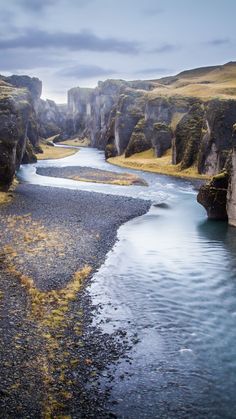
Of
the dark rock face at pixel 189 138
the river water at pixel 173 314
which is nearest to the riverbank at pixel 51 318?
the river water at pixel 173 314

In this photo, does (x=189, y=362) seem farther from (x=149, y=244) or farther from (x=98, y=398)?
(x=149, y=244)

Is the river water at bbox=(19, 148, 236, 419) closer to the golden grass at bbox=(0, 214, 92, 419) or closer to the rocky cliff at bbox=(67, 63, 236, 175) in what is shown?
the golden grass at bbox=(0, 214, 92, 419)

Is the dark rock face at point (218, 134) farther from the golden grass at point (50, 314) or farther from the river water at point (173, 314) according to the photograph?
the golden grass at point (50, 314)

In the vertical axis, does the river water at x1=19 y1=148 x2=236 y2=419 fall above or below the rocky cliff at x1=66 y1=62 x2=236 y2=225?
below

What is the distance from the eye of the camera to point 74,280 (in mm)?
27484

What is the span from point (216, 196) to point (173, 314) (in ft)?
83.3

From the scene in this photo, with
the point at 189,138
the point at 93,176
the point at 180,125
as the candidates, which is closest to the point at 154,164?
the point at 180,125

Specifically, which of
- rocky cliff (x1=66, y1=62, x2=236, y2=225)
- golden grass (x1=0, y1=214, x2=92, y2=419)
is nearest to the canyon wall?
rocky cliff (x1=66, y1=62, x2=236, y2=225)

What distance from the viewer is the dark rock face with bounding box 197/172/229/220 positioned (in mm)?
46094

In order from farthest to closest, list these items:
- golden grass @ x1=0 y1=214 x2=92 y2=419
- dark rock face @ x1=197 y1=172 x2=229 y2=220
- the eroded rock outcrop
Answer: dark rock face @ x1=197 y1=172 x2=229 y2=220 < the eroded rock outcrop < golden grass @ x1=0 y1=214 x2=92 y2=419

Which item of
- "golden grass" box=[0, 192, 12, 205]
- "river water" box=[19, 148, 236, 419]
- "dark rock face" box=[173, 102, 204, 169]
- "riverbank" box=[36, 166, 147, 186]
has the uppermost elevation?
"dark rock face" box=[173, 102, 204, 169]

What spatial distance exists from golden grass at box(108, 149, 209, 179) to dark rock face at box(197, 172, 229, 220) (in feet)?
109

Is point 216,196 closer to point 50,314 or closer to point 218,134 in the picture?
point 50,314

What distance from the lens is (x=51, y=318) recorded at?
2164cm
